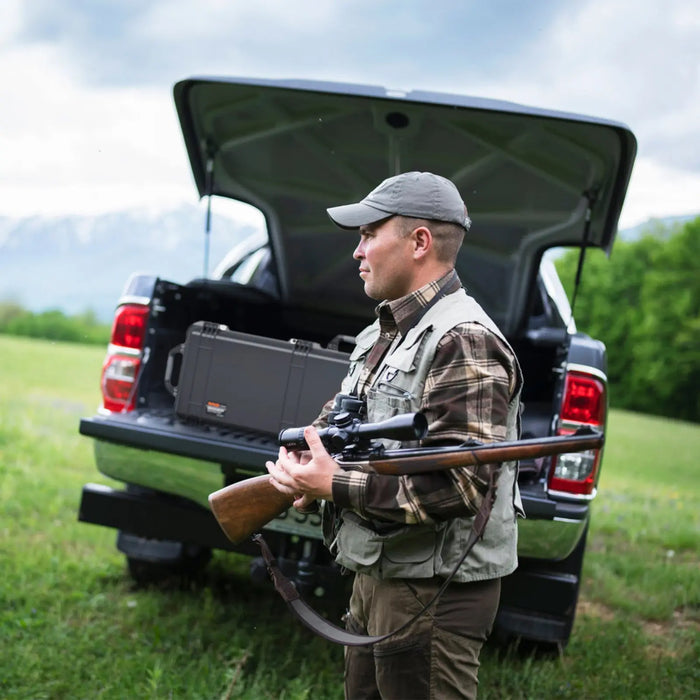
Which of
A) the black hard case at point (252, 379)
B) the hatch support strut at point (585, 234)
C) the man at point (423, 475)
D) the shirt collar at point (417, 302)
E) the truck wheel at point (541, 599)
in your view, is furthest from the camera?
the hatch support strut at point (585, 234)

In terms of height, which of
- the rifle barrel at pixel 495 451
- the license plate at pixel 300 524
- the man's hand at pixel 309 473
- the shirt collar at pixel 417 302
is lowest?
the license plate at pixel 300 524

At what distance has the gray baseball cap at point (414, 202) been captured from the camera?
218 centimetres

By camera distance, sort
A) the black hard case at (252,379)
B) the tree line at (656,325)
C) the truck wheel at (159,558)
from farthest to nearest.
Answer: the tree line at (656,325) < the truck wheel at (159,558) < the black hard case at (252,379)

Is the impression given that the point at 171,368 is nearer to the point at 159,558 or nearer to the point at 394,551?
the point at 159,558

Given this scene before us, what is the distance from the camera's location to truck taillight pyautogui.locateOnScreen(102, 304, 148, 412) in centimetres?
385

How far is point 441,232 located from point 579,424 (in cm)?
156

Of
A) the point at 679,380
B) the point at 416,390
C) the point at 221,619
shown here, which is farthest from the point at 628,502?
the point at 679,380

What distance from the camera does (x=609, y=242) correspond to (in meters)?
4.31

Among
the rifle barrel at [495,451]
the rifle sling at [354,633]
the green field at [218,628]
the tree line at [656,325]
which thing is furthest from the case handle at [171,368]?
the tree line at [656,325]

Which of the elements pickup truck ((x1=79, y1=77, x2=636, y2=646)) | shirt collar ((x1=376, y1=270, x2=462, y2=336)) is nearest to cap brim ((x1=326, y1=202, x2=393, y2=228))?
shirt collar ((x1=376, y1=270, x2=462, y2=336))

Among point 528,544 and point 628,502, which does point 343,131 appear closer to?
point 528,544

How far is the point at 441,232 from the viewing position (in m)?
2.21

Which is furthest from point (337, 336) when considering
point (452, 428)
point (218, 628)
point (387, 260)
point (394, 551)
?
point (452, 428)

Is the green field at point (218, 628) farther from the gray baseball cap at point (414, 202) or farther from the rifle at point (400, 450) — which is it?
the gray baseball cap at point (414, 202)
